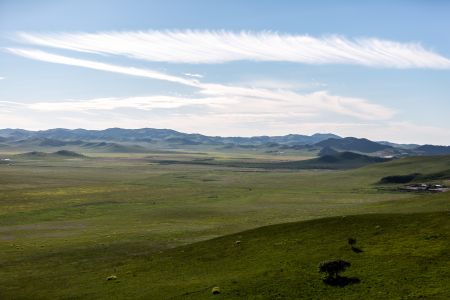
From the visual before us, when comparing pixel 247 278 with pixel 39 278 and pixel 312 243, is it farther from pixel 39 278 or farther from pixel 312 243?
pixel 39 278

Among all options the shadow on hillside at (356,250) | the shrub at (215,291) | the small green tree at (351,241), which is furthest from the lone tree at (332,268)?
the shrub at (215,291)

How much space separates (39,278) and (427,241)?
42.1 m

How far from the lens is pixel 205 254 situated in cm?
5725

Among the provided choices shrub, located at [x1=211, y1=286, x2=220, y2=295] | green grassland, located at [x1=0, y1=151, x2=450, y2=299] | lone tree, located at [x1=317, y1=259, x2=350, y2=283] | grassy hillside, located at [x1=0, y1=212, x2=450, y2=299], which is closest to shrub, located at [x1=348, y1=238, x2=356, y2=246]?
grassy hillside, located at [x1=0, y1=212, x2=450, y2=299]

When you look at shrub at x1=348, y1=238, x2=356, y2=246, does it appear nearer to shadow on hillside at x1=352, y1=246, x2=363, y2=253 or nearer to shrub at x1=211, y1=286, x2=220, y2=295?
shadow on hillside at x1=352, y1=246, x2=363, y2=253

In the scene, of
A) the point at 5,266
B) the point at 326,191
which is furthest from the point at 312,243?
the point at 326,191

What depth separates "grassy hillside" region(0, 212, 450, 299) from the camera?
3809cm

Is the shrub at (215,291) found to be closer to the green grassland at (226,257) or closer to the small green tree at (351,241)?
the green grassland at (226,257)

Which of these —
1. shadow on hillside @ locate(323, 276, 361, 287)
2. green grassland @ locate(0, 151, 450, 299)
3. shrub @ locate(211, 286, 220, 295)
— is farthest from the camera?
shrub @ locate(211, 286, 220, 295)

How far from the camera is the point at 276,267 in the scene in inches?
1815

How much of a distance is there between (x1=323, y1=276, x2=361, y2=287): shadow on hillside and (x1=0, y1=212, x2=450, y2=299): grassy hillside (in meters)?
0.48

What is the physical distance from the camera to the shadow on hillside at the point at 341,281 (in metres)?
38.7

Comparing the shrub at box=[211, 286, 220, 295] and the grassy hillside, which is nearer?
the grassy hillside

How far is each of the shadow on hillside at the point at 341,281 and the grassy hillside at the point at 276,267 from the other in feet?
1.58
